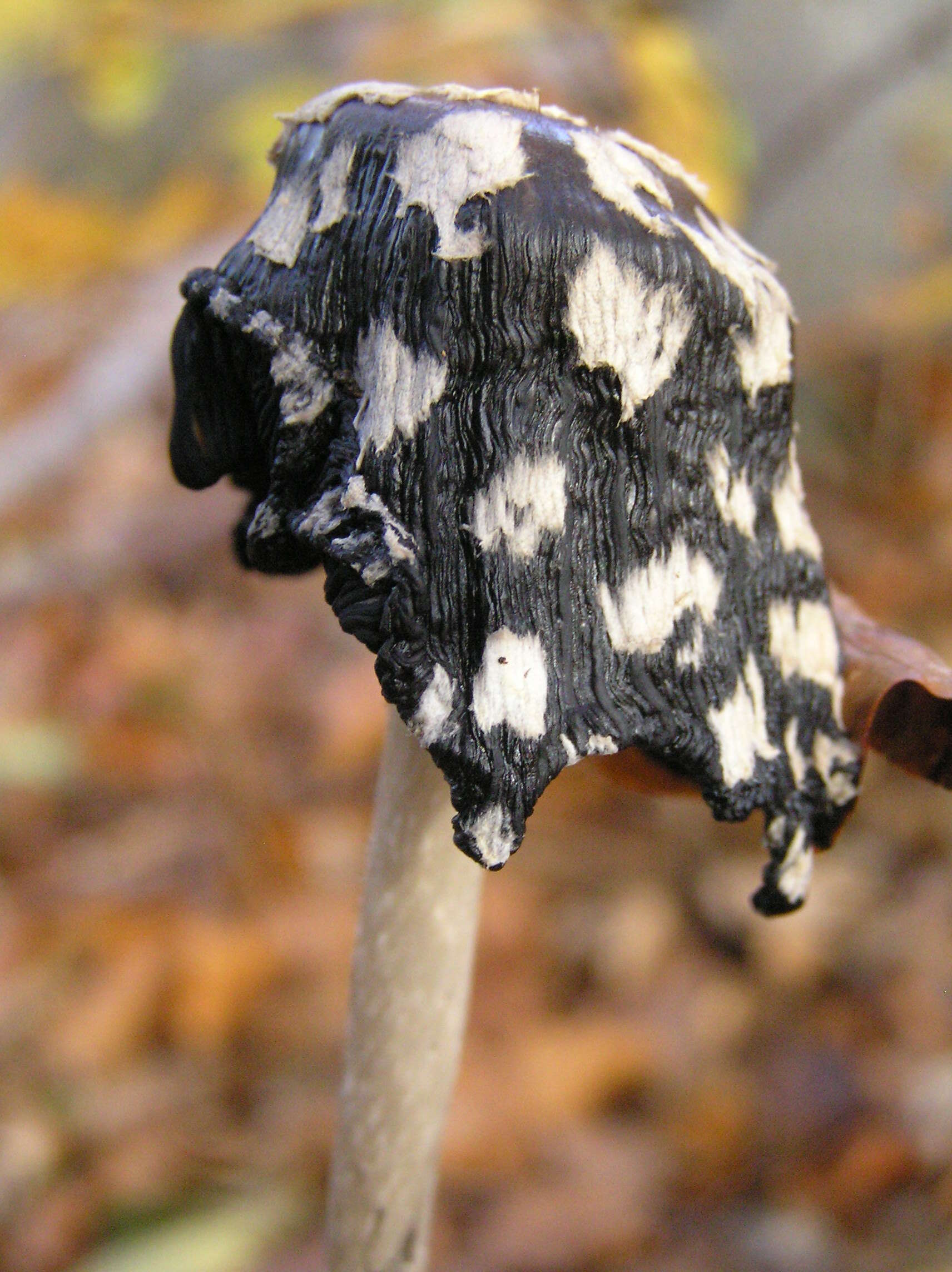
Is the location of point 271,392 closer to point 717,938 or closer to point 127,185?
point 717,938

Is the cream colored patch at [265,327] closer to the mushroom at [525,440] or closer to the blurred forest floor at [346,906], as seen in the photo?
the mushroom at [525,440]

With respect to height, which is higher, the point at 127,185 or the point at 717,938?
the point at 127,185

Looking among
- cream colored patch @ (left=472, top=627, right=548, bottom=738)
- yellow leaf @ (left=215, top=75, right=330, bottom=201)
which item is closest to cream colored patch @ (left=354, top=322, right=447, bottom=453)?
cream colored patch @ (left=472, top=627, right=548, bottom=738)

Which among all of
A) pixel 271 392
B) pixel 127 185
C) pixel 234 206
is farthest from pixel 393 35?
pixel 127 185

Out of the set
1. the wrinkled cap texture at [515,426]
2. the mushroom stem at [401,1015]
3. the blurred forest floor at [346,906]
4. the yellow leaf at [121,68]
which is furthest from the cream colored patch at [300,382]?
the yellow leaf at [121,68]

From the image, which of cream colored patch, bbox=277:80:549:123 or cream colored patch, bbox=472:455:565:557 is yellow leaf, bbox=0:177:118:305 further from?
cream colored patch, bbox=472:455:565:557

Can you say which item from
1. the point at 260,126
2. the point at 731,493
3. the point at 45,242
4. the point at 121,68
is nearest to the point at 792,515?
the point at 731,493
